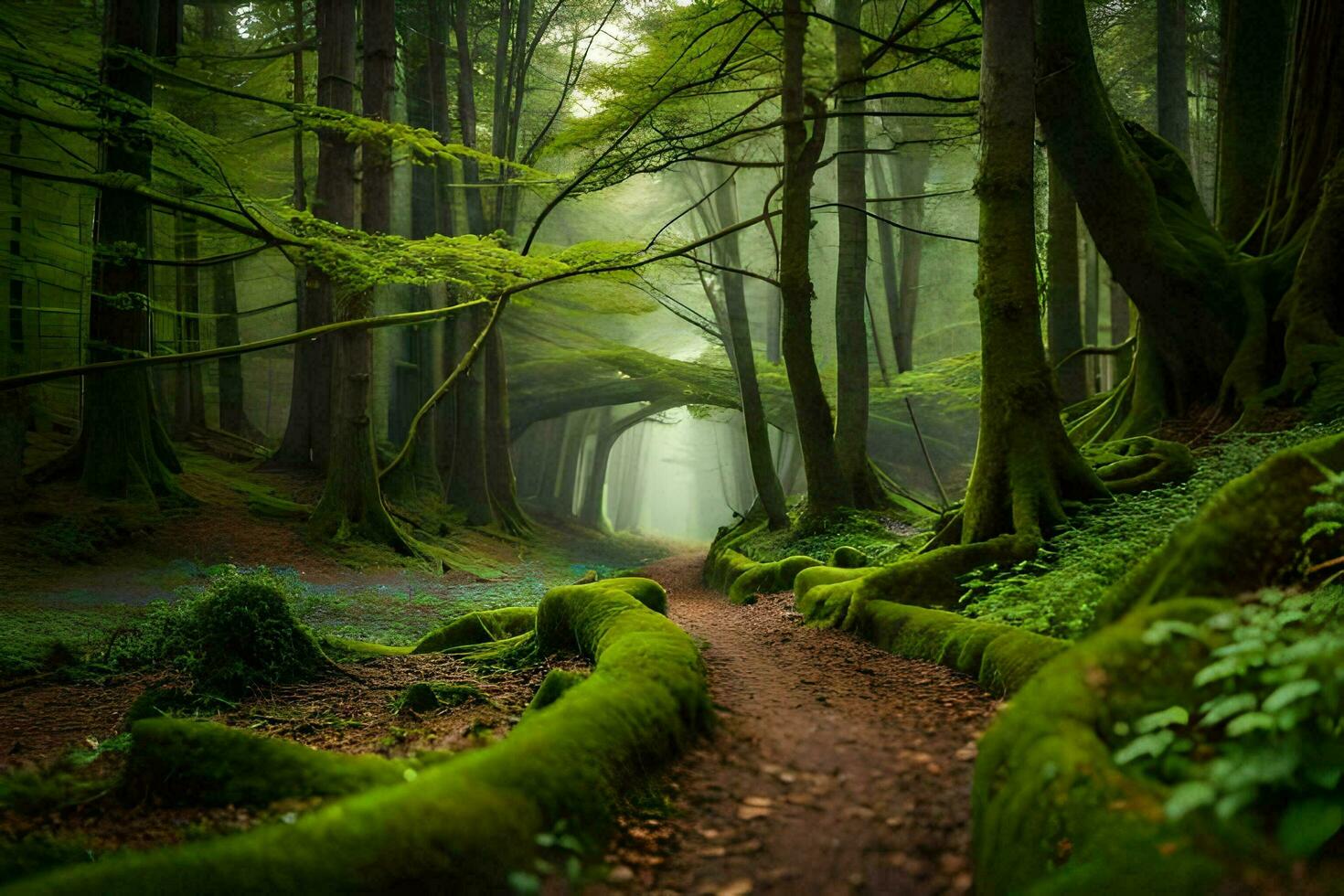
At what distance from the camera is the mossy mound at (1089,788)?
5.59ft

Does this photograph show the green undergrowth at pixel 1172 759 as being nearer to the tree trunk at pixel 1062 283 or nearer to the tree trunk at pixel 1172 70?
the tree trunk at pixel 1062 283

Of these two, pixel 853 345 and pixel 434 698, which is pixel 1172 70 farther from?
pixel 434 698

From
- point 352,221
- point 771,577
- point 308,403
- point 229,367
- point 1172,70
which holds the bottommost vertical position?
point 771,577

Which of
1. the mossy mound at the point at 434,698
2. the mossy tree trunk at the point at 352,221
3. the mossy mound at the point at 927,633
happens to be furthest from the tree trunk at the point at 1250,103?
the mossy tree trunk at the point at 352,221

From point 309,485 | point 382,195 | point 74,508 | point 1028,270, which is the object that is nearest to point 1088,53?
point 1028,270

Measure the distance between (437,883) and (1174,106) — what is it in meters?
16.0

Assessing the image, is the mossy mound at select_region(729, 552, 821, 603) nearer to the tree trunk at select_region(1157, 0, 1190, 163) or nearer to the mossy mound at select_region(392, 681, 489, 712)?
the mossy mound at select_region(392, 681, 489, 712)

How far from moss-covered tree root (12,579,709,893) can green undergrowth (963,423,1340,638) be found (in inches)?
96.9

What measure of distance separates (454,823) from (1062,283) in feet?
39.1

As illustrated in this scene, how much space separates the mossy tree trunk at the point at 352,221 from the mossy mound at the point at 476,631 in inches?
226

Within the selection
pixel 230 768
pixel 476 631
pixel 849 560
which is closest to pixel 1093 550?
pixel 849 560

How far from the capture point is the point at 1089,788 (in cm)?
198

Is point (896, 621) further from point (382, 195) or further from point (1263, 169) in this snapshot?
point (382, 195)

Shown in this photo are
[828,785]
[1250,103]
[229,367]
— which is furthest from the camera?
[229,367]
